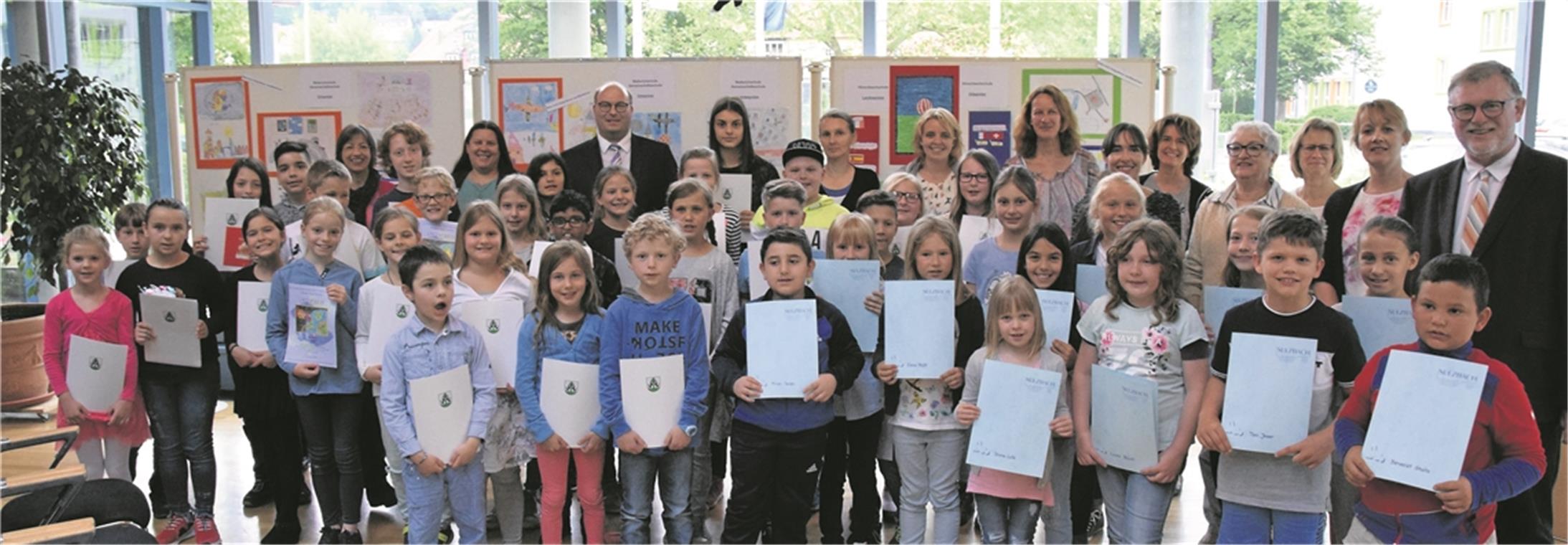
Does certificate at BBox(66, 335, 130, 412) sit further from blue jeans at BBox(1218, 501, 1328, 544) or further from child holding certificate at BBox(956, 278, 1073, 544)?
blue jeans at BBox(1218, 501, 1328, 544)

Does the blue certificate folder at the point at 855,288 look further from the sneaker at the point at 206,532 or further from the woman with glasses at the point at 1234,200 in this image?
the sneaker at the point at 206,532

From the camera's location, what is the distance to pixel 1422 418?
2.81m

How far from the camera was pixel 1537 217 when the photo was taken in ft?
10.9

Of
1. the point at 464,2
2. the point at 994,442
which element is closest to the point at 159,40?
the point at 464,2

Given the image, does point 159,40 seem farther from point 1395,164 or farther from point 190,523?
point 1395,164

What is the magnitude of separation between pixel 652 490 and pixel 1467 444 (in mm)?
2525

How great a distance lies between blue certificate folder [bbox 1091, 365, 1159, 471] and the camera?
132 inches

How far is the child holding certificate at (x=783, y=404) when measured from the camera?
3746 millimetres

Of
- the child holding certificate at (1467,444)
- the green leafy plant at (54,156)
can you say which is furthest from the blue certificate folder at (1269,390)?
the green leafy plant at (54,156)

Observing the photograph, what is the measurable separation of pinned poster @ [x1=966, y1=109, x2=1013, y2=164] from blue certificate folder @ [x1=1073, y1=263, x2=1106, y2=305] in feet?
9.12

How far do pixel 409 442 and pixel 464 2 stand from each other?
17.2 feet

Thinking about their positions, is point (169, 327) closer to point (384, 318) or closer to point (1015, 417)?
point (384, 318)

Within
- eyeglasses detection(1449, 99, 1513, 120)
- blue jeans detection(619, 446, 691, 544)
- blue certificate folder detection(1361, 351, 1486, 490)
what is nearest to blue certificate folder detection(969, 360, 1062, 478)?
blue certificate folder detection(1361, 351, 1486, 490)

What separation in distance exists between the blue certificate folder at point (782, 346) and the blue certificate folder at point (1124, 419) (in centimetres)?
92
